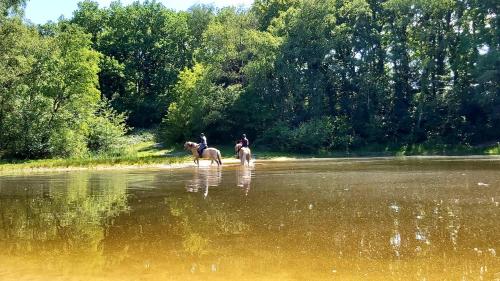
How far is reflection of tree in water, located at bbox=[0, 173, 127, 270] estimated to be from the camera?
7.19 m

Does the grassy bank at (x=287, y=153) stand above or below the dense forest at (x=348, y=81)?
below

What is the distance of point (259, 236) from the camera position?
7535 millimetres

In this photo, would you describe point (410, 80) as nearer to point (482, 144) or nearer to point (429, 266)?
point (482, 144)

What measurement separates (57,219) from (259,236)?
175 inches

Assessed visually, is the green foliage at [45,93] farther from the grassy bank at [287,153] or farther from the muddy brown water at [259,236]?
the muddy brown water at [259,236]

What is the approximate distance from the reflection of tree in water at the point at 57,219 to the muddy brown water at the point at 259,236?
0.03 meters

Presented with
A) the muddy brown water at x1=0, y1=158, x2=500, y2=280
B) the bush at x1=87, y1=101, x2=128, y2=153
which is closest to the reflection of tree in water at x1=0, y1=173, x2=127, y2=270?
the muddy brown water at x1=0, y1=158, x2=500, y2=280

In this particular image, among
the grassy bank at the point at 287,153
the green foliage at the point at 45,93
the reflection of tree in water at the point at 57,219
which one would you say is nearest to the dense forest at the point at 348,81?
the grassy bank at the point at 287,153

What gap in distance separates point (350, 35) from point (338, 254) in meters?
47.6

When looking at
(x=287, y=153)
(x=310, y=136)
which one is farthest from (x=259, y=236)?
(x=310, y=136)

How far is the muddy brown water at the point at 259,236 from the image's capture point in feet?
18.8

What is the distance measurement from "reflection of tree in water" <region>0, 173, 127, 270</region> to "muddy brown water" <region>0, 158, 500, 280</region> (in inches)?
1.1

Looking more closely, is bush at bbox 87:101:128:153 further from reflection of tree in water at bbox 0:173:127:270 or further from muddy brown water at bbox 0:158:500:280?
muddy brown water at bbox 0:158:500:280

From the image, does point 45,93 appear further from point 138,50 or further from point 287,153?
point 138,50
